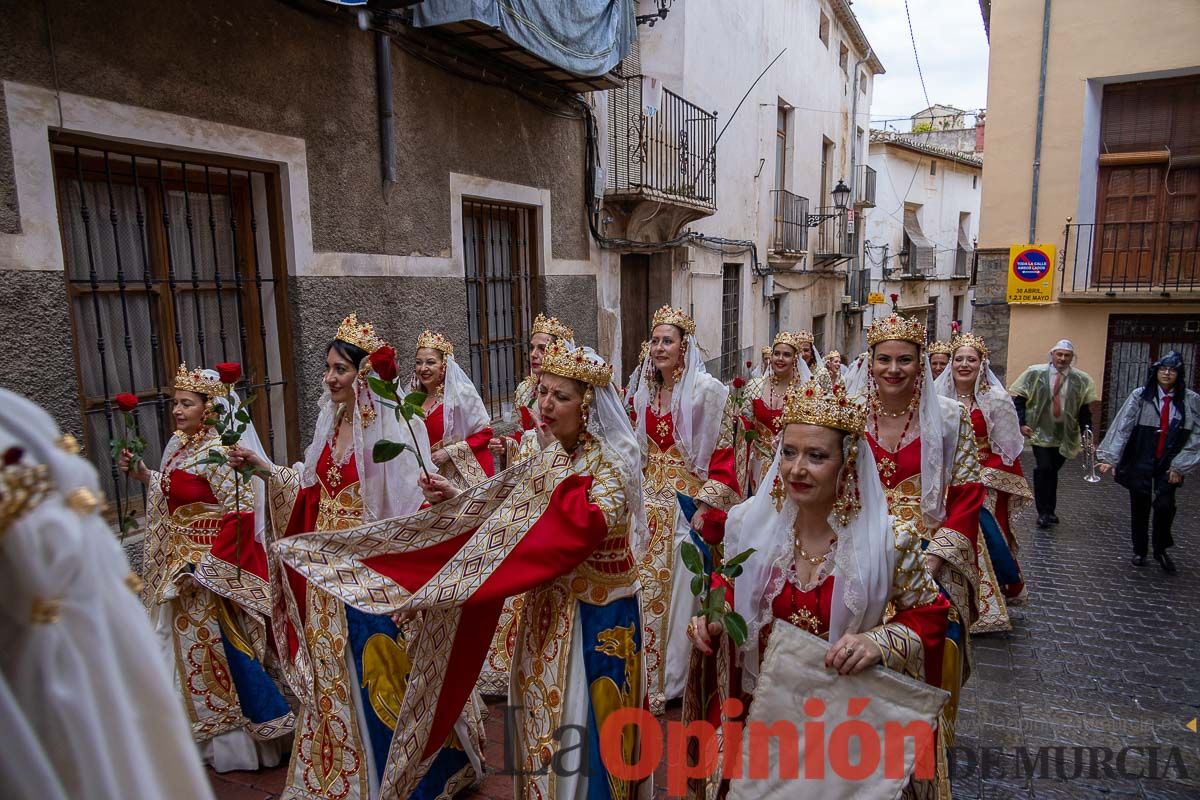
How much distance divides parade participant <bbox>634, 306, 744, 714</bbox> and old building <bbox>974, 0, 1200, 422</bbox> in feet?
33.8

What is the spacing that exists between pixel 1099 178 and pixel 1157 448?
812 centimetres

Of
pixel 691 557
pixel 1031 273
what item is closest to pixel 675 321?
pixel 691 557

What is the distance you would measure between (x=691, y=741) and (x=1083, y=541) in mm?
6618

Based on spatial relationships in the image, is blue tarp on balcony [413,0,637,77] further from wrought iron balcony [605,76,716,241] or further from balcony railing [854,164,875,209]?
balcony railing [854,164,875,209]

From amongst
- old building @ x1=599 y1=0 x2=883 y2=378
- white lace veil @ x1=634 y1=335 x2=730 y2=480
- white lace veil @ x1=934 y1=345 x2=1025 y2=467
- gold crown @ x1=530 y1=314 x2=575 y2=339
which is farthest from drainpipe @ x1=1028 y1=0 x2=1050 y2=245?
white lace veil @ x1=634 y1=335 x2=730 y2=480

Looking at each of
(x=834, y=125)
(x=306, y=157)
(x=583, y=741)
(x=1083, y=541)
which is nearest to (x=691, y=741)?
(x=583, y=741)

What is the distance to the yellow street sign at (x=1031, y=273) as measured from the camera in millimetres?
12992

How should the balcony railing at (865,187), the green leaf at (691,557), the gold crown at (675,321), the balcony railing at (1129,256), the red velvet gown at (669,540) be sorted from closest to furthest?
the green leaf at (691,557), the red velvet gown at (669,540), the gold crown at (675,321), the balcony railing at (1129,256), the balcony railing at (865,187)

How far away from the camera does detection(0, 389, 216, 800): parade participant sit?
933 mm

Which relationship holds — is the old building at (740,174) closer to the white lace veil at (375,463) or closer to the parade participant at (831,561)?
the white lace veil at (375,463)

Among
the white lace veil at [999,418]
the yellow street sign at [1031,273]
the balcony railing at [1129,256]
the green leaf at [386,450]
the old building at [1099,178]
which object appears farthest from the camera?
the yellow street sign at [1031,273]

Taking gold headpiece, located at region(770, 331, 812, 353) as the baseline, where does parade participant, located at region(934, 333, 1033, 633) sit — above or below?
below

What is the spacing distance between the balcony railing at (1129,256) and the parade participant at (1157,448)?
663cm

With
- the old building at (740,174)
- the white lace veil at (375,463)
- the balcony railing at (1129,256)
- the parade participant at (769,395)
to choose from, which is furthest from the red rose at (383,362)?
the balcony railing at (1129,256)
